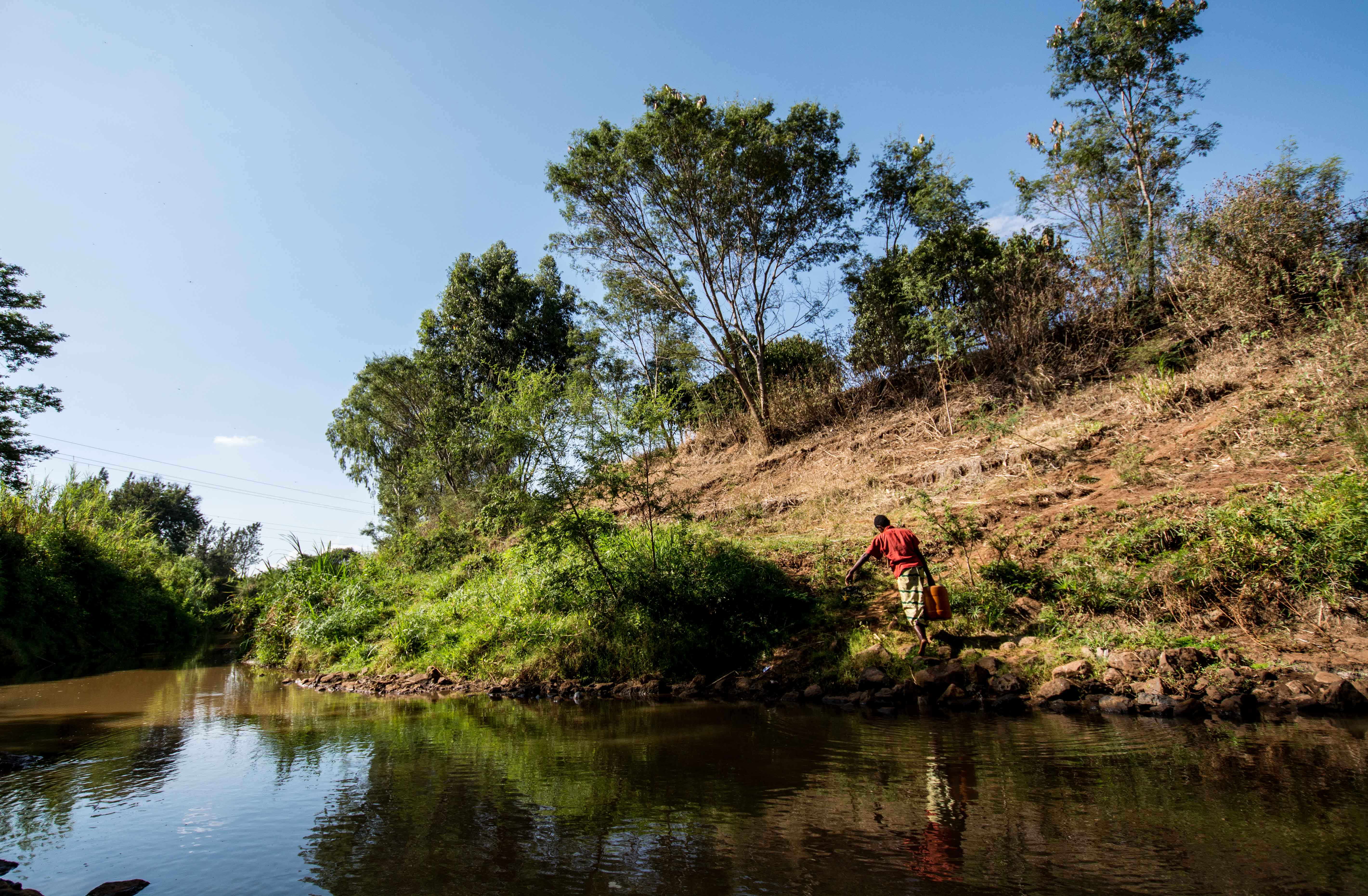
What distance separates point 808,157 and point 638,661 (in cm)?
1547

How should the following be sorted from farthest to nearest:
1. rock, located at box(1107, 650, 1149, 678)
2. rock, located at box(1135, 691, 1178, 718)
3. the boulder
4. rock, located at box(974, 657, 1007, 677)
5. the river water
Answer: rock, located at box(974, 657, 1007, 677), the boulder, rock, located at box(1107, 650, 1149, 678), rock, located at box(1135, 691, 1178, 718), the river water

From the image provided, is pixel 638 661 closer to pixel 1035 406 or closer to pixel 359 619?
pixel 359 619

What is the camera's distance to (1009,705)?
255 inches

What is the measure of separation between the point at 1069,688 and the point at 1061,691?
0.30 feet

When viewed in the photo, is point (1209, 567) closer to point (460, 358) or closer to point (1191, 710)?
point (1191, 710)

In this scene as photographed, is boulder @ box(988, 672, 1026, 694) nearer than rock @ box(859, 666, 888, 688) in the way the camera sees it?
Yes

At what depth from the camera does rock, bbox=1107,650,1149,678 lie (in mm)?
6328

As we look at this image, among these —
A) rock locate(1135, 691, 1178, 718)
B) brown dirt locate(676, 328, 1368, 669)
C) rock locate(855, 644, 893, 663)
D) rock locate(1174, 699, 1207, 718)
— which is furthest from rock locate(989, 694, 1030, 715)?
brown dirt locate(676, 328, 1368, 669)

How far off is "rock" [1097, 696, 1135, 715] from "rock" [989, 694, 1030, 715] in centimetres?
67

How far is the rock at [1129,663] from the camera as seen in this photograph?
6.33 meters

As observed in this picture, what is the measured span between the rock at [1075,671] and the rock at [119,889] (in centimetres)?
763

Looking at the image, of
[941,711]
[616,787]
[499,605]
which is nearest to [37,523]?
[499,605]

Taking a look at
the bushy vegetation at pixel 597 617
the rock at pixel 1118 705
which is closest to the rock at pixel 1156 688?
the rock at pixel 1118 705

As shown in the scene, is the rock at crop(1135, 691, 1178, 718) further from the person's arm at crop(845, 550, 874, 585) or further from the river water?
the person's arm at crop(845, 550, 874, 585)
